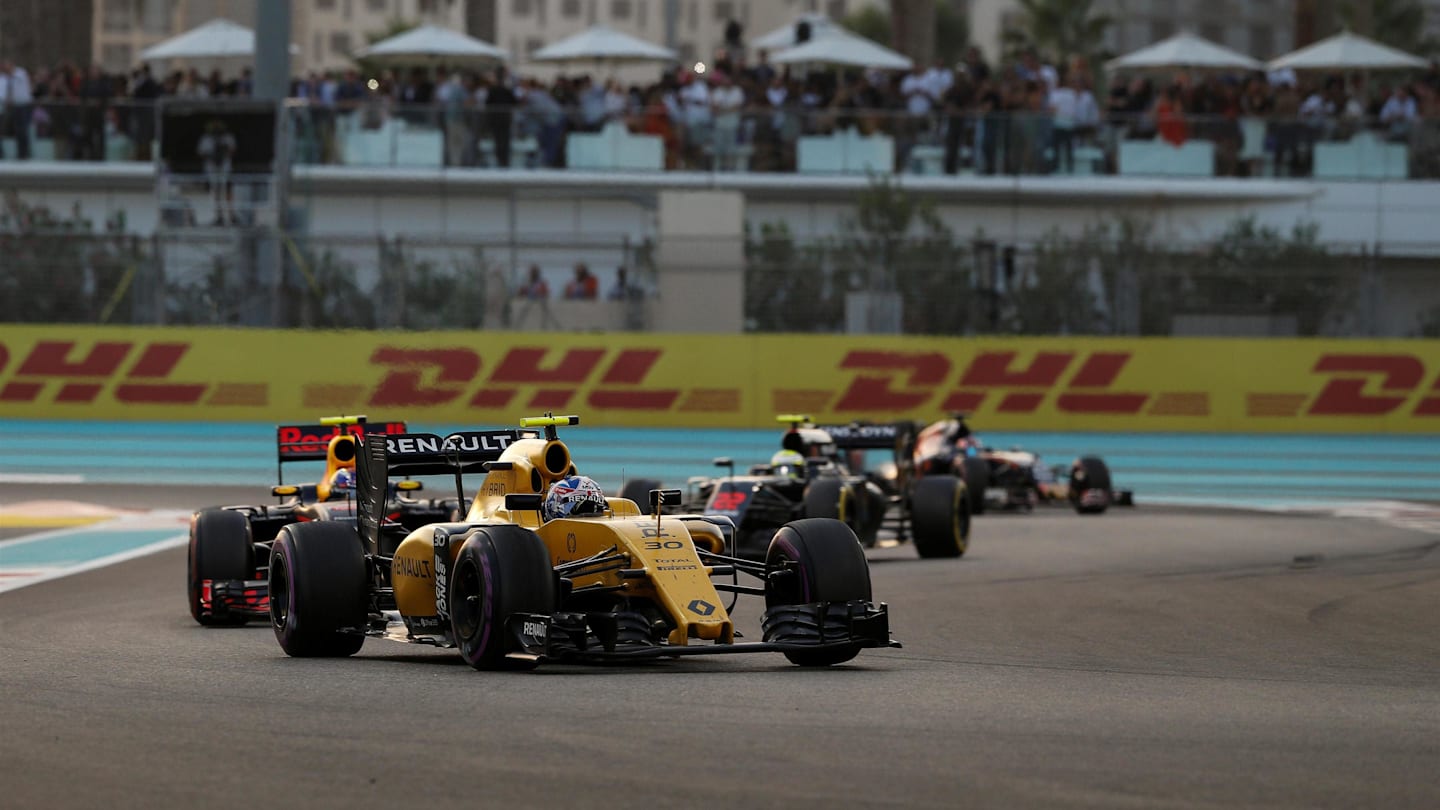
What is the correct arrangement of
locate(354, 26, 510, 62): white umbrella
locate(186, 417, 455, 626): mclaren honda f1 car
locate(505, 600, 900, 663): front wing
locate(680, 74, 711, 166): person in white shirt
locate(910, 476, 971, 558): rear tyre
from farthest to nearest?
locate(354, 26, 510, 62): white umbrella, locate(680, 74, 711, 166): person in white shirt, locate(910, 476, 971, 558): rear tyre, locate(186, 417, 455, 626): mclaren honda f1 car, locate(505, 600, 900, 663): front wing

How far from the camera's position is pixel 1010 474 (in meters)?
28.5

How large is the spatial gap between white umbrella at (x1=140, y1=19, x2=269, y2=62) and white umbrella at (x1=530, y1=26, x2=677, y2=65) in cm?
540

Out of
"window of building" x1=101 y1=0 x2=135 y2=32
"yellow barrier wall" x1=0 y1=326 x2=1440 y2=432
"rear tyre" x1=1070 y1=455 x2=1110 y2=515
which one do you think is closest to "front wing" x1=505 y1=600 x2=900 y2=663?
"rear tyre" x1=1070 y1=455 x2=1110 y2=515

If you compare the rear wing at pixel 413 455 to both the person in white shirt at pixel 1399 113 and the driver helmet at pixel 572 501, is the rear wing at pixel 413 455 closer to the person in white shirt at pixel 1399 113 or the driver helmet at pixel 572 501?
the driver helmet at pixel 572 501

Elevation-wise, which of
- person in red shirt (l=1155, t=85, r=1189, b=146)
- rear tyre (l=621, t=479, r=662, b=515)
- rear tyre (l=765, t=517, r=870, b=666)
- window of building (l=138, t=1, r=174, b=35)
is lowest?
rear tyre (l=621, t=479, r=662, b=515)

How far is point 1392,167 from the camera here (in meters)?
37.9

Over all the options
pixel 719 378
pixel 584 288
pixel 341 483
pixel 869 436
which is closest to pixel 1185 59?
pixel 719 378

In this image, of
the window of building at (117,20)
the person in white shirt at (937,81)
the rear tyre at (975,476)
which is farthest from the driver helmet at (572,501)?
the window of building at (117,20)

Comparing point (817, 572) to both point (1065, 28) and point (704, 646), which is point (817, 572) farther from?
point (1065, 28)

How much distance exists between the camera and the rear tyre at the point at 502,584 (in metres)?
11.0

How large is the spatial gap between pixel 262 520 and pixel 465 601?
4924 mm

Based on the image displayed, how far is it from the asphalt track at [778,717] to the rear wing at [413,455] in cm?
85

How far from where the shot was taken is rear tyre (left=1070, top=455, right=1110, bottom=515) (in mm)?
28078

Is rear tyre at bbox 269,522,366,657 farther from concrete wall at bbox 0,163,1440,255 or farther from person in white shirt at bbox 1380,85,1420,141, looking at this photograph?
person in white shirt at bbox 1380,85,1420,141
